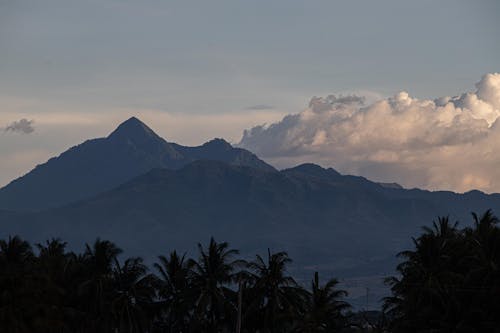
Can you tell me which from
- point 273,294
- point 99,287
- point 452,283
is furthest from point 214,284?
point 452,283

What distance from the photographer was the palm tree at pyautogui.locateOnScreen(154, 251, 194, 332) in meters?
116

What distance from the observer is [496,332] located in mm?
93188

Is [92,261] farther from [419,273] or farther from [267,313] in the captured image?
[419,273]

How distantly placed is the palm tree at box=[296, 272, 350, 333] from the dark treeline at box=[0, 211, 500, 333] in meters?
0.12

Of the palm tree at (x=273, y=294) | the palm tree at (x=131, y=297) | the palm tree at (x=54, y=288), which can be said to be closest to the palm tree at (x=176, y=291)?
the palm tree at (x=131, y=297)

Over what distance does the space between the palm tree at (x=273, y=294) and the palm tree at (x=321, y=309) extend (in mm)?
3088

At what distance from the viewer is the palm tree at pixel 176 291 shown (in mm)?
115562

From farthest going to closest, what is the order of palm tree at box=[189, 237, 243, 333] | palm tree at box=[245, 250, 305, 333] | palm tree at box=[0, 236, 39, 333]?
palm tree at box=[189, 237, 243, 333]
palm tree at box=[245, 250, 305, 333]
palm tree at box=[0, 236, 39, 333]

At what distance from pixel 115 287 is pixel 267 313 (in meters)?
19.5

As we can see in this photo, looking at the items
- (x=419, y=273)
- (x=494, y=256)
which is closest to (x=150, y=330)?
(x=419, y=273)

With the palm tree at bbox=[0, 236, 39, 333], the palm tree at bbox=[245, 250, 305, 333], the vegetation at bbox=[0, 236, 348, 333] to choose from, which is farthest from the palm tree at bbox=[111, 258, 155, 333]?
the palm tree at bbox=[0, 236, 39, 333]

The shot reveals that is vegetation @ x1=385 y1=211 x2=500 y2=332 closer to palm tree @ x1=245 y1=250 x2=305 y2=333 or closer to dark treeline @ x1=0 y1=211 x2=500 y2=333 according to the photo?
dark treeline @ x1=0 y1=211 x2=500 y2=333

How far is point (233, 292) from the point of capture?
11662 cm

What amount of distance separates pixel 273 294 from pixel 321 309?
882cm
